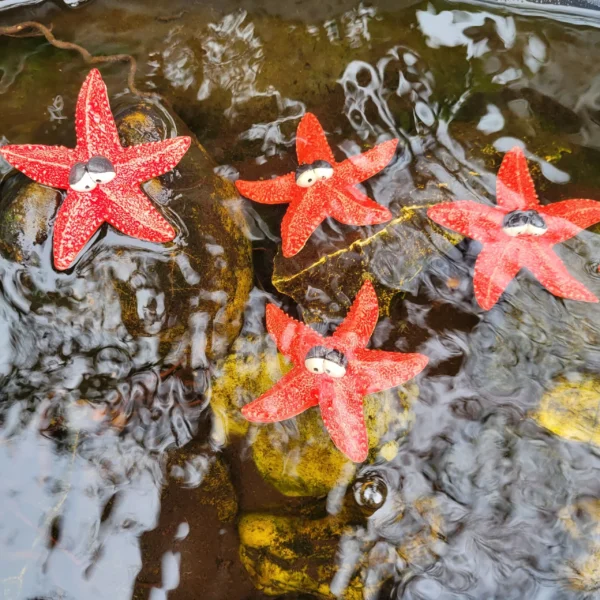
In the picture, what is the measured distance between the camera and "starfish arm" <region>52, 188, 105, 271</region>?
14.6 ft

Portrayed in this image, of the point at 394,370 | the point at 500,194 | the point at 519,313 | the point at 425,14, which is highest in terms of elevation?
the point at 425,14

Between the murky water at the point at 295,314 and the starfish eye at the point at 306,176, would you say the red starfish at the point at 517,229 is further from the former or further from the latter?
the starfish eye at the point at 306,176

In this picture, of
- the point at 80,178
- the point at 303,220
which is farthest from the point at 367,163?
the point at 80,178

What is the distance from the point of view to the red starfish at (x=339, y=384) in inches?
165

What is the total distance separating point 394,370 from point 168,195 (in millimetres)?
2481

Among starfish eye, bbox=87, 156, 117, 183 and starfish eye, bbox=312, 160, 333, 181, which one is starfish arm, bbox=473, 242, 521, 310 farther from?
starfish eye, bbox=87, 156, 117, 183

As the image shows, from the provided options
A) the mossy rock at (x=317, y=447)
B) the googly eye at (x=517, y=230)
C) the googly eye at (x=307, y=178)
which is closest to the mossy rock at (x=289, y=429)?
the mossy rock at (x=317, y=447)

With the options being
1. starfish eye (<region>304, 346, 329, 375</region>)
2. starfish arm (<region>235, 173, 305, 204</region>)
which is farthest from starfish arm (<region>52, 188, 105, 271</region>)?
starfish eye (<region>304, 346, 329, 375</region>)

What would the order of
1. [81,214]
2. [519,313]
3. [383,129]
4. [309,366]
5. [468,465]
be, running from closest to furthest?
[309,366] < [81,214] < [468,465] < [519,313] < [383,129]

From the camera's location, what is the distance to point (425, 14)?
18.6 ft

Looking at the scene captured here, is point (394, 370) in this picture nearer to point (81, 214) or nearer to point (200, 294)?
point (200, 294)

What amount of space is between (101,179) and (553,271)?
12.3 ft

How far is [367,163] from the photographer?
499 centimetres

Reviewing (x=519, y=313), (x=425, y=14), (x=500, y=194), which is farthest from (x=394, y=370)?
(x=425, y=14)
